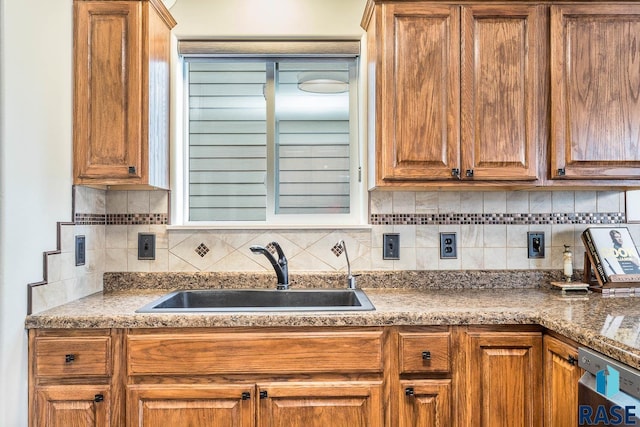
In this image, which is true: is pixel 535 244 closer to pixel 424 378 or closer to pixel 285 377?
pixel 424 378

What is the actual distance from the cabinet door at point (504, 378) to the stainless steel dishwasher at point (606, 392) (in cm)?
26

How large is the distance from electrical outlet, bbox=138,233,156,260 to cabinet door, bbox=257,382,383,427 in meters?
1.00

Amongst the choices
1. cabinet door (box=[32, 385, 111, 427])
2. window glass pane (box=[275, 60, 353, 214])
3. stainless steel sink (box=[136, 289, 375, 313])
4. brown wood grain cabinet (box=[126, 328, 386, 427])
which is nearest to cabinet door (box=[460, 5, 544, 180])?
window glass pane (box=[275, 60, 353, 214])

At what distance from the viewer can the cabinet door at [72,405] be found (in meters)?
1.58

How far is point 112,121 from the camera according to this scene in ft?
6.24

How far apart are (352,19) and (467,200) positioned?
113 centimetres

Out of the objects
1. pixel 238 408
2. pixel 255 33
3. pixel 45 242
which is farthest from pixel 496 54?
pixel 45 242

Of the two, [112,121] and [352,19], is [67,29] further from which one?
[352,19]

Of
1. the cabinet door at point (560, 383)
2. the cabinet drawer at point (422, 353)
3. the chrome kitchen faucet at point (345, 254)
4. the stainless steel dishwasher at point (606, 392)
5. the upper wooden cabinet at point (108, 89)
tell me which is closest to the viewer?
the stainless steel dishwasher at point (606, 392)

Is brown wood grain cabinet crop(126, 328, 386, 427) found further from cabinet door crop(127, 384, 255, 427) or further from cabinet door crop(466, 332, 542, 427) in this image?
cabinet door crop(466, 332, 542, 427)

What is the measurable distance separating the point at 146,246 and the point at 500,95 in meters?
1.87

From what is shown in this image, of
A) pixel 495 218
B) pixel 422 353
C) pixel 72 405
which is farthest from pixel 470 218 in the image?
pixel 72 405

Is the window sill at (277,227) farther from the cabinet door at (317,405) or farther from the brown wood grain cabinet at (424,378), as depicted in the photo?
the cabinet door at (317,405)

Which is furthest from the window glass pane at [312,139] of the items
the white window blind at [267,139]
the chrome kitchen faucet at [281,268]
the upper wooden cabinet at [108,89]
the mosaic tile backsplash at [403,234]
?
the upper wooden cabinet at [108,89]
